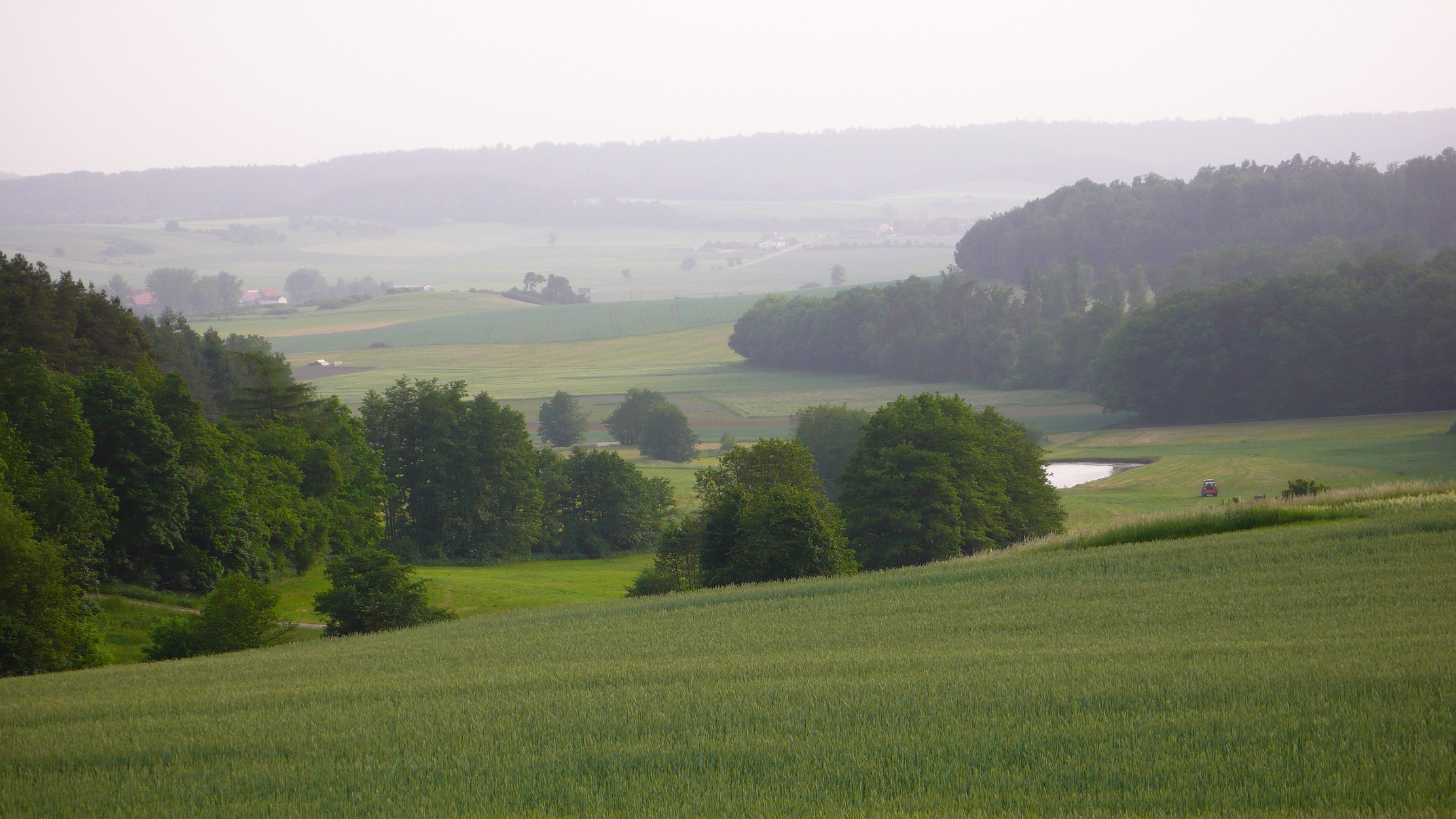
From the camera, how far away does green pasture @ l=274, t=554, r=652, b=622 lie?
148ft

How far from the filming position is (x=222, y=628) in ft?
100

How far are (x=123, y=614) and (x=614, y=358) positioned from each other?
12676 centimetres

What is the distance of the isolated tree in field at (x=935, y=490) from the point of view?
45.2 m

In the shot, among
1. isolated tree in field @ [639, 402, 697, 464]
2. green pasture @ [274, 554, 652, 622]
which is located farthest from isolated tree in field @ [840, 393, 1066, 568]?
isolated tree in field @ [639, 402, 697, 464]

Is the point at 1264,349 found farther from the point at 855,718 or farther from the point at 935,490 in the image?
the point at 855,718

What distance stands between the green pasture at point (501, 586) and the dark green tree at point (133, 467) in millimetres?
5726

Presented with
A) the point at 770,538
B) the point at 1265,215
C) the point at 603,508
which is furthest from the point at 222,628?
the point at 1265,215

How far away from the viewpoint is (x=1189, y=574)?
2298cm

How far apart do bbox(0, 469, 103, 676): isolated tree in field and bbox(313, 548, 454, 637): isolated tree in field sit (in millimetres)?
6516

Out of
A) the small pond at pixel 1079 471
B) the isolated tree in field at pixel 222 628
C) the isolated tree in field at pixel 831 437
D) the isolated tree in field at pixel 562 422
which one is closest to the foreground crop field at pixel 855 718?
the isolated tree in field at pixel 222 628

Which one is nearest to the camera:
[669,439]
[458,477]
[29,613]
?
[29,613]

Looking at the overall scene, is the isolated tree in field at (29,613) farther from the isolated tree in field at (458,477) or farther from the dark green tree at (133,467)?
the isolated tree in field at (458,477)

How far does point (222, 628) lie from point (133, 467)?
14316 mm

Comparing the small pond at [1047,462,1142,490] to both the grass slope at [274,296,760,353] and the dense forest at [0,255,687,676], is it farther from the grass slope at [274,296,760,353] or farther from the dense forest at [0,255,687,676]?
the grass slope at [274,296,760,353]
